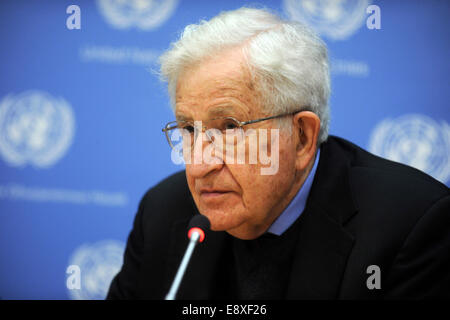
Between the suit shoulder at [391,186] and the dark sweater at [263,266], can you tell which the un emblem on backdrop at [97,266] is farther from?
the suit shoulder at [391,186]

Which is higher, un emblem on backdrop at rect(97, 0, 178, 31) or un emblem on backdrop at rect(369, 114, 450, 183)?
un emblem on backdrop at rect(97, 0, 178, 31)

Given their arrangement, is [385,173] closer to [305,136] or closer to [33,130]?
[305,136]

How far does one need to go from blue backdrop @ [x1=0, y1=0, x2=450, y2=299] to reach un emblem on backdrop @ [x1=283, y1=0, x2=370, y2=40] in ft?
0.05

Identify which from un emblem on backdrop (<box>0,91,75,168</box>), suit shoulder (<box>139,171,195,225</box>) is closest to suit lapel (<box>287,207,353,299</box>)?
suit shoulder (<box>139,171,195,225</box>)

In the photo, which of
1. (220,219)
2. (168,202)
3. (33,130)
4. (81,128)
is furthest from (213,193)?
(33,130)

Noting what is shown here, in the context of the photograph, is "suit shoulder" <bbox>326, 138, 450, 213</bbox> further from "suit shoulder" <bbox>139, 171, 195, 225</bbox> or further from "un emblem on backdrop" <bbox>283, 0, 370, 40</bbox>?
"un emblem on backdrop" <bbox>283, 0, 370, 40</bbox>

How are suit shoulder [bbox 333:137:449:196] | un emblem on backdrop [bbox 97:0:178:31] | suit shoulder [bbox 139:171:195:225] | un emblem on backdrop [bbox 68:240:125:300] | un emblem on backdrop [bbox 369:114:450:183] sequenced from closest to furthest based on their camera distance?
suit shoulder [bbox 333:137:449:196], suit shoulder [bbox 139:171:195:225], un emblem on backdrop [bbox 369:114:450:183], un emblem on backdrop [bbox 97:0:178:31], un emblem on backdrop [bbox 68:240:125:300]

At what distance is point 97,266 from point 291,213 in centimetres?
145

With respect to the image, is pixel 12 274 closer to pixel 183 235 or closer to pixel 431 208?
pixel 183 235

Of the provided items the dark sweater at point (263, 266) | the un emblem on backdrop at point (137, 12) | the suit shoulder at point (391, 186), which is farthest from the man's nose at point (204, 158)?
the un emblem on backdrop at point (137, 12)

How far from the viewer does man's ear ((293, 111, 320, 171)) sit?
54.0 inches

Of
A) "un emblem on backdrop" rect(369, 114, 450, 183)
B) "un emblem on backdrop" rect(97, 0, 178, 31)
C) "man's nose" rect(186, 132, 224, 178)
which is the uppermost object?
"un emblem on backdrop" rect(97, 0, 178, 31)

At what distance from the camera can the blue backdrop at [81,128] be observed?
236cm

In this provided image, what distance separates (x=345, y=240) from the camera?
136 centimetres
